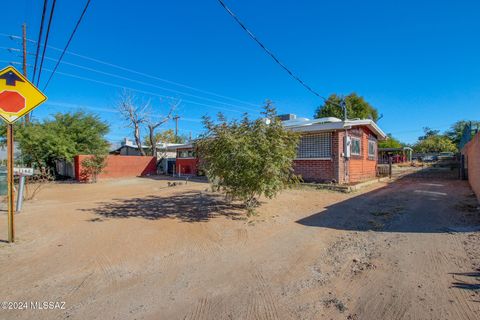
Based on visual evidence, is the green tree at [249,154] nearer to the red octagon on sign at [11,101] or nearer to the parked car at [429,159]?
the red octagon on sign at [11,101]

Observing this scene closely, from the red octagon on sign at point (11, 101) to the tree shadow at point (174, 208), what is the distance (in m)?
3.21

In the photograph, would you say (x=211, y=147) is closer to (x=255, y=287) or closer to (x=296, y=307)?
(x=255, y=287)

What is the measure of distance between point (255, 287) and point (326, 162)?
9.80m

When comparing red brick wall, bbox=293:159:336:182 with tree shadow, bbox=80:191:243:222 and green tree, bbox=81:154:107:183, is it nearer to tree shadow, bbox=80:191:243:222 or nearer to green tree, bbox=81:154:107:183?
tree shadow, bbox=80:191:243:222

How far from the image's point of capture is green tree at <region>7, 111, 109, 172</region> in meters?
16.9

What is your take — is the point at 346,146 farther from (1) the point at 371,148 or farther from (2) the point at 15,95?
(2) the point at 15,95

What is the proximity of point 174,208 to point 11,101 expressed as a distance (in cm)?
442

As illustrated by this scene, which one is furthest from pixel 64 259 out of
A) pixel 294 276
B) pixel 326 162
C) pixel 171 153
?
pixel 171 153

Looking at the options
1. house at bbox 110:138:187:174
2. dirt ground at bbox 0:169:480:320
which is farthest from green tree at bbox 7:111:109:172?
dirt ground at bbox 0:169:480:320

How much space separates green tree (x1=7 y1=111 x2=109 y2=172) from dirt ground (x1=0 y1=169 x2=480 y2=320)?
39.6ft

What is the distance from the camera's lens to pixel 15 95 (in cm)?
483

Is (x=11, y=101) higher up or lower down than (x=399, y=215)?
higher up

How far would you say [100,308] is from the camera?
9.43 ft

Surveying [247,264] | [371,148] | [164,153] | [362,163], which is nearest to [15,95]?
[247,264]
